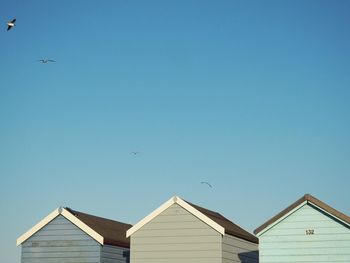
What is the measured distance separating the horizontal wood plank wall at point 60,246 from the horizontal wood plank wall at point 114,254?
0.54 metres

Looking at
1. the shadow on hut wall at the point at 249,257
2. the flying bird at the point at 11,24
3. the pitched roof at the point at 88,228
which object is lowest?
the shadow on hut wall at the point at 249,257

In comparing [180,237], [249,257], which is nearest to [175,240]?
[180,237]

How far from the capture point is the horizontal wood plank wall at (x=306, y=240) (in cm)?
2659

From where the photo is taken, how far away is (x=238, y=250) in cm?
3259

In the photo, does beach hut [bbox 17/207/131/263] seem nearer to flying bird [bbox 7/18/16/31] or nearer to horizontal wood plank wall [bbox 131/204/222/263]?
horizontal wood plank wall [bbox 131/204/222/263]

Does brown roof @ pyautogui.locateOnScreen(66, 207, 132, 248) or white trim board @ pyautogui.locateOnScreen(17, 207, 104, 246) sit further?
brown roof @ pyautogui.locateOnScreen(66, 207, 132, 248)

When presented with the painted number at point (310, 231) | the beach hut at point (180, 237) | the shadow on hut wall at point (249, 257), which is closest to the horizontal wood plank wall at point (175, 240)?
the beach hut at point (180, 237)

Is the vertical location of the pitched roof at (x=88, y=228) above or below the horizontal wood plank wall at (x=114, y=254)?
above

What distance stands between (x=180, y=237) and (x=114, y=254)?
191 inches

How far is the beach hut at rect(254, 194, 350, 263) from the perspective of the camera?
87.2ft

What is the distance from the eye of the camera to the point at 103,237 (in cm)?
3259

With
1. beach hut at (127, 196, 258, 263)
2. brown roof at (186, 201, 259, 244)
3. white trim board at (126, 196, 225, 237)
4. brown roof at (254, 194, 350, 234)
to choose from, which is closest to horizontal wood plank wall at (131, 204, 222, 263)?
beach hut at (127, 196, 258, 263)

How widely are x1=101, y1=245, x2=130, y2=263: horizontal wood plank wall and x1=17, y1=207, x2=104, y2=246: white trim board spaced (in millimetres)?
833

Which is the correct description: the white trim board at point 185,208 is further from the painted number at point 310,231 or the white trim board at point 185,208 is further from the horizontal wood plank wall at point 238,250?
the painted number at point 310,231
